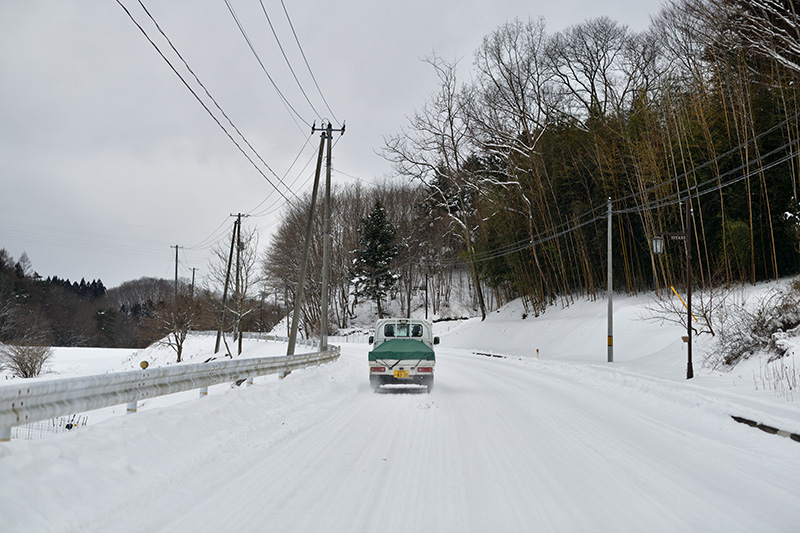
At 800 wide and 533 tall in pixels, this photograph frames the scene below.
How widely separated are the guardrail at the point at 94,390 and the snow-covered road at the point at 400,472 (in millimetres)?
336

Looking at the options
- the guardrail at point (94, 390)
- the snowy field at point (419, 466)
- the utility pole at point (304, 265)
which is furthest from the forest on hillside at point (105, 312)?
the snowy field at point (419, 466)

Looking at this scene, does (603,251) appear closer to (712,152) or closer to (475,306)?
(712,152)

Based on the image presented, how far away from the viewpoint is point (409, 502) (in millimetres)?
4789

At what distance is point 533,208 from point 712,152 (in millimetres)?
13799

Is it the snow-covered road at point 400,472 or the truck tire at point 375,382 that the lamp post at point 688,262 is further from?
the truck tire at point 375,382

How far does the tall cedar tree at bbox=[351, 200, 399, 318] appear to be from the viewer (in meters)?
60.5

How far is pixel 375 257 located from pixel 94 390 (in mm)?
54664

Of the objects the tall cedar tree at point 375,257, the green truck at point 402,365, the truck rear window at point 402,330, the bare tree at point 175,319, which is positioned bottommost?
the green truck at point 402,365

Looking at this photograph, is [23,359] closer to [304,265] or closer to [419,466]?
[304,265]

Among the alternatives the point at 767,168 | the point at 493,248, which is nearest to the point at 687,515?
the point at 767,168

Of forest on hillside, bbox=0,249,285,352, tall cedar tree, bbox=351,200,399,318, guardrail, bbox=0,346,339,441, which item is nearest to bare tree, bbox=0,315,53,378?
forest on hillside, bbox=0,249,285,352

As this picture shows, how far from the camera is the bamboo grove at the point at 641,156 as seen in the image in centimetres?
2077

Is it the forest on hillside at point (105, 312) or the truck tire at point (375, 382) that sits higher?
the forest on hillside at point (105, 312)

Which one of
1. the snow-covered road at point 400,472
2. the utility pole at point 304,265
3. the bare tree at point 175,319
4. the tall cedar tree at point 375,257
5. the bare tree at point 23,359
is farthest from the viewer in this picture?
the tall cedar tree at point 375,257
